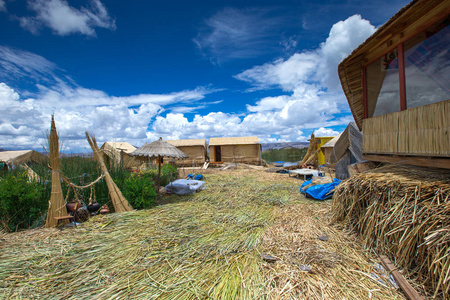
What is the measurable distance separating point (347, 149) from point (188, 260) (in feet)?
28.7

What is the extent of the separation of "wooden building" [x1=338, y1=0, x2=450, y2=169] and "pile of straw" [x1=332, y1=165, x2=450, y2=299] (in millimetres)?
476

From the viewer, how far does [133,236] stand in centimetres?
397

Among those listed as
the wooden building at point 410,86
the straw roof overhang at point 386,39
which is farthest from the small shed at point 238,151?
the wooden building at point 410,86

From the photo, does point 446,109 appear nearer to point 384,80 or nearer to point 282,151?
point 384,80

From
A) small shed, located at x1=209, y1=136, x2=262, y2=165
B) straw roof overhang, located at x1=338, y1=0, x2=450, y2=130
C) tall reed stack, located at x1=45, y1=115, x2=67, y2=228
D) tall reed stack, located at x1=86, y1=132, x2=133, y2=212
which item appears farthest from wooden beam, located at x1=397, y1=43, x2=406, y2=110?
small shed, located at x1=209, y1=136, x2=262, y2=165

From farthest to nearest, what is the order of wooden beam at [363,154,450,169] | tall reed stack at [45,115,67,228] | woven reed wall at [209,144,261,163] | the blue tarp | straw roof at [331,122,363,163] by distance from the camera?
woven reed wall at [209,144,261,163], straw roof at [331,122,363,163], the blue tarp, tall reed stack at [45,115,67,228], wooden beam at [363,154,450,169]

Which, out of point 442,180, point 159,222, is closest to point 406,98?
point 442,180

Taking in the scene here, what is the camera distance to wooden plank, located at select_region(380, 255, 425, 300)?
88.5 inches

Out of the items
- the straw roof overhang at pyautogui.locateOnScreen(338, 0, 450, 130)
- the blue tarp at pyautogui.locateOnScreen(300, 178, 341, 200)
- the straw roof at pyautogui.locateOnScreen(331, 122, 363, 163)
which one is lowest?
the blue tarp at pyautogui.locateOnScreen(300, 178, 341, 200)

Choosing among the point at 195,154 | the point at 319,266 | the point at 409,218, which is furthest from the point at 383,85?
the point at 195,154

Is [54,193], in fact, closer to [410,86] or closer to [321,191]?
[321,191]

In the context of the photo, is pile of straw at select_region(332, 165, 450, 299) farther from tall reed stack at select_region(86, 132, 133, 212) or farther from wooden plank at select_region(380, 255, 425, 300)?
tall reed stack at select_region(86, 132, 133, 212)

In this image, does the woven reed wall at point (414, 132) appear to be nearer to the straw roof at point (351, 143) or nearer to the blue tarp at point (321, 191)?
the blue tarp at point (321, 191)

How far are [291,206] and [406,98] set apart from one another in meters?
3.55
